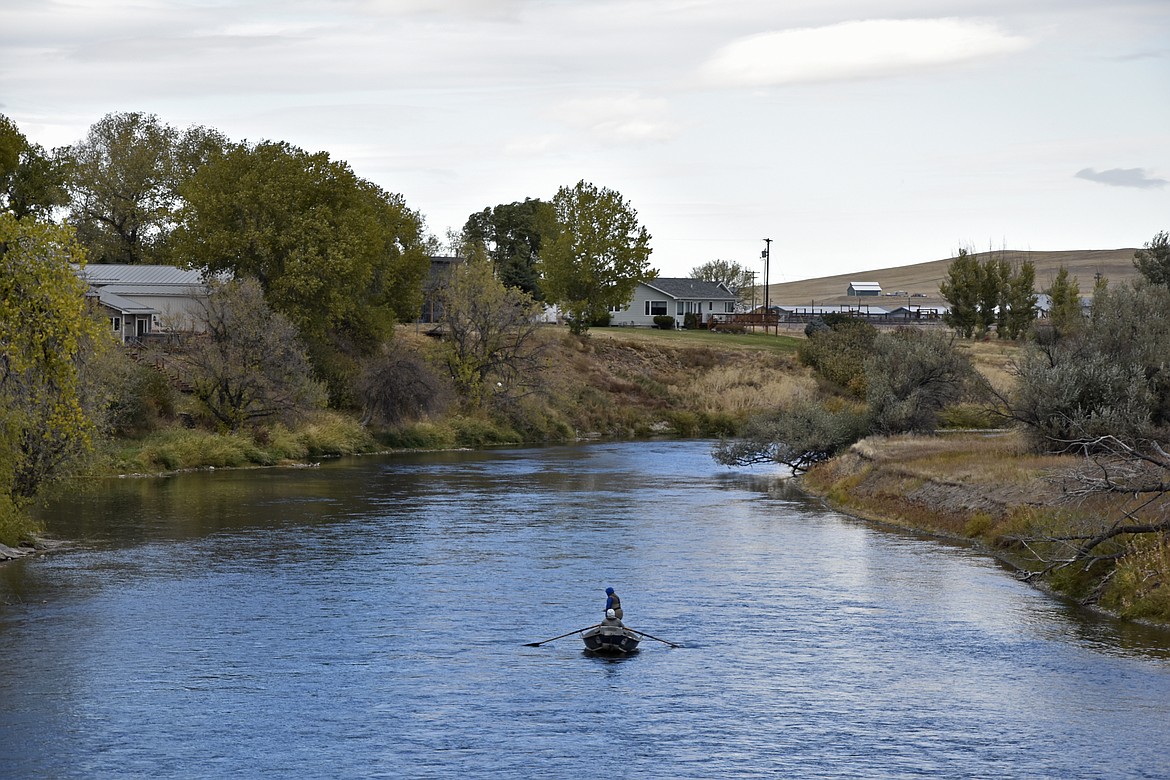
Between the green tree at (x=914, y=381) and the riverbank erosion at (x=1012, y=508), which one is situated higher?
the green tree at (x=914, y=381)

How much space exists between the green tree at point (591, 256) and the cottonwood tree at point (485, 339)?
32.6 metres

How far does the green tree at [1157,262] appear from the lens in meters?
83.8

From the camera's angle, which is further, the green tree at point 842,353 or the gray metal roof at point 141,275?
the green tree at point 842,353

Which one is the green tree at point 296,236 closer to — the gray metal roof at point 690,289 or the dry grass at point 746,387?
the dry grass at point 746,387

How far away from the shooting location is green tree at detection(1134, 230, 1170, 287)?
83.8 m

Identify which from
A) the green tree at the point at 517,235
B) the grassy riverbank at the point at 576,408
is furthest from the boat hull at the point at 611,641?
the green tree at the point at 517,235

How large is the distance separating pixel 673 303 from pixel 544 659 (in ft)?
450

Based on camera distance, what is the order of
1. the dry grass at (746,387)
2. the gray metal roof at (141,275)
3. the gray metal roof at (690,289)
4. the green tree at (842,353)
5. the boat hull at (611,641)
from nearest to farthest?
the boat hull at (611,641) < the gray metal roof at (141,275) < the dry grass at (746,387) < the green tree at (842,353) < the gray metal roof at (690,289)

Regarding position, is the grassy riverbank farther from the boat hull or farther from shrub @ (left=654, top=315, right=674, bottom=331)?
the boat hull

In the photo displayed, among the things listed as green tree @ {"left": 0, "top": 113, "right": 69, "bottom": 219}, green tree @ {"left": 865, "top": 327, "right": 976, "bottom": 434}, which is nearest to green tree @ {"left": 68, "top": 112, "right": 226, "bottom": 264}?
green tree @ {"left": 0, "top": 113, "right": 69, "bottom": 219}

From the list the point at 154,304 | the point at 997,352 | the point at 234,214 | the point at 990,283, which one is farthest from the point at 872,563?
the point at 990,283

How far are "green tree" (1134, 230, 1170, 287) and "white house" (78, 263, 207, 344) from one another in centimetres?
6398

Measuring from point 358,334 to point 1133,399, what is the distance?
59.5m

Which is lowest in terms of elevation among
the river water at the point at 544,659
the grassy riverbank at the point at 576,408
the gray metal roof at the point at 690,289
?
the river water at the point at 544,659
